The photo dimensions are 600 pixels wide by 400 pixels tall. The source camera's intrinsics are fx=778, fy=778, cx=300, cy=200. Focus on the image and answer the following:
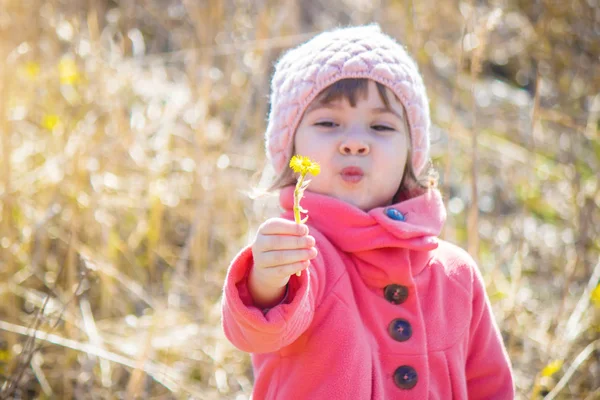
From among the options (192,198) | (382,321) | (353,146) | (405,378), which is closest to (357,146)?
(353,146)

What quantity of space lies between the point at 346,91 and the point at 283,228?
1.52 ft

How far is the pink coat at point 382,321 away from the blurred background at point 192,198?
0.54m

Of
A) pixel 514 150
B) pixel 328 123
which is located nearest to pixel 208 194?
pixel 328 123

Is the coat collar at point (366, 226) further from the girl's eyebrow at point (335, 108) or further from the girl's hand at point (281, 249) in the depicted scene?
the girl's hand at point (281, 249)

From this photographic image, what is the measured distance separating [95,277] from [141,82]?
1.50 m

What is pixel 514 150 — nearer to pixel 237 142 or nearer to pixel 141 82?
pixel 237 142

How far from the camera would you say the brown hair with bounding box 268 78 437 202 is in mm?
1595

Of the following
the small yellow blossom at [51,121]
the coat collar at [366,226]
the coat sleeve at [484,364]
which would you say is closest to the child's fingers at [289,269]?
the coat collar at [366,226]

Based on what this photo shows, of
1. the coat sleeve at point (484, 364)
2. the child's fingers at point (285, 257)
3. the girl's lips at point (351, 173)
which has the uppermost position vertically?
the girl's lips at point (351, 173)

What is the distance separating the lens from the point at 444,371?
1.57 m

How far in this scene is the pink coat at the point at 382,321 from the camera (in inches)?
57.8

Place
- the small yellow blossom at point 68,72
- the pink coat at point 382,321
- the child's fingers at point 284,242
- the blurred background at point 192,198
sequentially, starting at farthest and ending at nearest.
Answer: the small yellow blossom at point 68,72, the blurred background at point 192,198, the pink coat at point 382,321, the child's fingers at point 284,242

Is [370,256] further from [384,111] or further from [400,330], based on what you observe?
[384,111]

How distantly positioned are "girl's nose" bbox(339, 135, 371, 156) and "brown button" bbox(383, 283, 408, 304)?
276 millimetres
